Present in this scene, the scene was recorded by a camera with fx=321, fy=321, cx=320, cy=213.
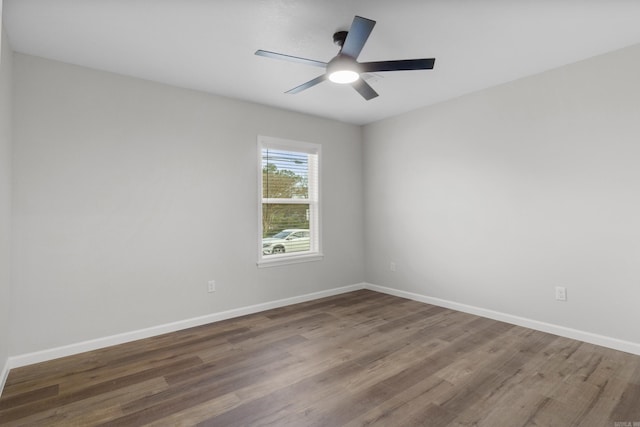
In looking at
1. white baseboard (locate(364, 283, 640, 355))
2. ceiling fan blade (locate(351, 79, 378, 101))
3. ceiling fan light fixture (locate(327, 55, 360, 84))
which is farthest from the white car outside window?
ceiling fan light fixture (locate(327, 55, 360, 84))

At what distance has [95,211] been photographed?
9.37 ft

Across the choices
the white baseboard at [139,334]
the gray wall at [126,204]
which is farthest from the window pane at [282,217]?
the white baseboard at [139,334]

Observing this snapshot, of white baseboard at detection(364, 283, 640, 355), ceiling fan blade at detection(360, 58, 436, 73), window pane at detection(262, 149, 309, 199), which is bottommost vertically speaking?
white baseboard at detection(364, 283, 640, 355)

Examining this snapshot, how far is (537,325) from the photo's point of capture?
312cm

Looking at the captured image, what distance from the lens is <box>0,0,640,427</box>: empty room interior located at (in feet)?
6.86

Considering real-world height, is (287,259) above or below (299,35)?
below

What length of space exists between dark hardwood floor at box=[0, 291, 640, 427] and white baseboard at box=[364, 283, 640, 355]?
3.4 inches

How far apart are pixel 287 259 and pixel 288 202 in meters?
0.74

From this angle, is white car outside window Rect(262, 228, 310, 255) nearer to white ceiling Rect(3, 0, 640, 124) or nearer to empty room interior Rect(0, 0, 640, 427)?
empty room interior Rect(0, 0, 640, 427)

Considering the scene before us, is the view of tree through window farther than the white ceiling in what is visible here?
Yes

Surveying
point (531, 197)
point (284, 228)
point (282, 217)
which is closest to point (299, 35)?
point (282, 217)

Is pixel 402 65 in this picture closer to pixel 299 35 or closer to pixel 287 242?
pixel 299 35

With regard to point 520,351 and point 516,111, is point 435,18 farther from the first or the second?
point 520,351

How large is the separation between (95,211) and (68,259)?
0.45m
